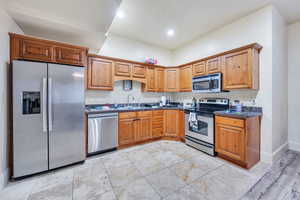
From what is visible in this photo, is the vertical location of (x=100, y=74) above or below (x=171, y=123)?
above

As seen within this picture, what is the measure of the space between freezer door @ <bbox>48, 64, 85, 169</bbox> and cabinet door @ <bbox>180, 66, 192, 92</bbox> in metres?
2.75

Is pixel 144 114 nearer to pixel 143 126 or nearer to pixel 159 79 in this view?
pixel 143 126

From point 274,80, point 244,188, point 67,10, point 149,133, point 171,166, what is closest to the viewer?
point 244,188

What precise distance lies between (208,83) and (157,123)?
167 centimetres

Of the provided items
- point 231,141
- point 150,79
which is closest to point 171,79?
point 150,79

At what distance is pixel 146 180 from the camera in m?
1.88

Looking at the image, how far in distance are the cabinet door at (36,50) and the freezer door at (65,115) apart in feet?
0.71

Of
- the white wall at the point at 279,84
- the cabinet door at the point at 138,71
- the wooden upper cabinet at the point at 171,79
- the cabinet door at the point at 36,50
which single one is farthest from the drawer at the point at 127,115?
the white wall at the point at 279,84

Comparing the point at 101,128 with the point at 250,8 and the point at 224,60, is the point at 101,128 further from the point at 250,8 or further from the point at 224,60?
the point at 250,8

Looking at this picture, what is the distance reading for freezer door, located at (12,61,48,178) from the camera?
1851 millimetres

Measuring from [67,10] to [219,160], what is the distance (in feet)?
11.9

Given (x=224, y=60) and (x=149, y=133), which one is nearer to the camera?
(x=224, y=60)

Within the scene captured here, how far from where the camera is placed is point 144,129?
10.8 ft

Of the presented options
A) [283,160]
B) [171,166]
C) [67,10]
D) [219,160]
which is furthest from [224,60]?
[67,10]
